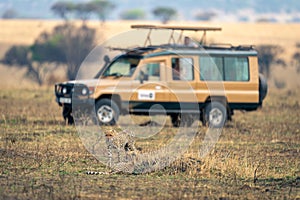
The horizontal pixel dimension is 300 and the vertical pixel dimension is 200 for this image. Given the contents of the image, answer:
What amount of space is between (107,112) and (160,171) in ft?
26.1

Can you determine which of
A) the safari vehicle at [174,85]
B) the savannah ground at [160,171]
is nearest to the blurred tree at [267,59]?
the safari vehicle at [174,85]

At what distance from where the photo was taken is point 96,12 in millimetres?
70750

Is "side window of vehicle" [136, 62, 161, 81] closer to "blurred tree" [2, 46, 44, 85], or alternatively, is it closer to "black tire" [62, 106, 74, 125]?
"black tire" [62, 106, 74, 125]

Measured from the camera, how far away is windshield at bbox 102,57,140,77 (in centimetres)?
2005

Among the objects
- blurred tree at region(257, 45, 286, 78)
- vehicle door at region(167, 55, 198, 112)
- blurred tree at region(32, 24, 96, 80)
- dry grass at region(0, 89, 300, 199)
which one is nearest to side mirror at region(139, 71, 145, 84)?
vehicle door at region(167, 55, 198, 112)

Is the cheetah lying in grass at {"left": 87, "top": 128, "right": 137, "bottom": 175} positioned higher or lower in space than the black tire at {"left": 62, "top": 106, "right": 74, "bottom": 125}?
lower

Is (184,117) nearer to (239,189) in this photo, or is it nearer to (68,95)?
(68,95)

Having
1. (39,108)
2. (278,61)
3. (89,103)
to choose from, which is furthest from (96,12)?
(89,103)

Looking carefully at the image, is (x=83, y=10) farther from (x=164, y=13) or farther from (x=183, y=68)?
(x=183, y=68)

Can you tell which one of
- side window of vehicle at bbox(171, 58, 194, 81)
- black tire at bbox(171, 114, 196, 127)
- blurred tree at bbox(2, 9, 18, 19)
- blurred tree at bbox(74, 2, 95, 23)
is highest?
blurred tree at bbox(2, 9, 18, 19)

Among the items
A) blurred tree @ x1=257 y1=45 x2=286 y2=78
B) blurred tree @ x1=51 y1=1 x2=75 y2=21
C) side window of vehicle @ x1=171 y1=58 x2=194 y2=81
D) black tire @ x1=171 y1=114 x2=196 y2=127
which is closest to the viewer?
side window of vehicle @ x1=171 y1=58 x2=194 y2=81

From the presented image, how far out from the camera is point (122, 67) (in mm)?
20188

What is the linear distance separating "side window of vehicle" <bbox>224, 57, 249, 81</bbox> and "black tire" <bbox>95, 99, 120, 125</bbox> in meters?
2.82

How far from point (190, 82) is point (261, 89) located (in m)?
1.94
